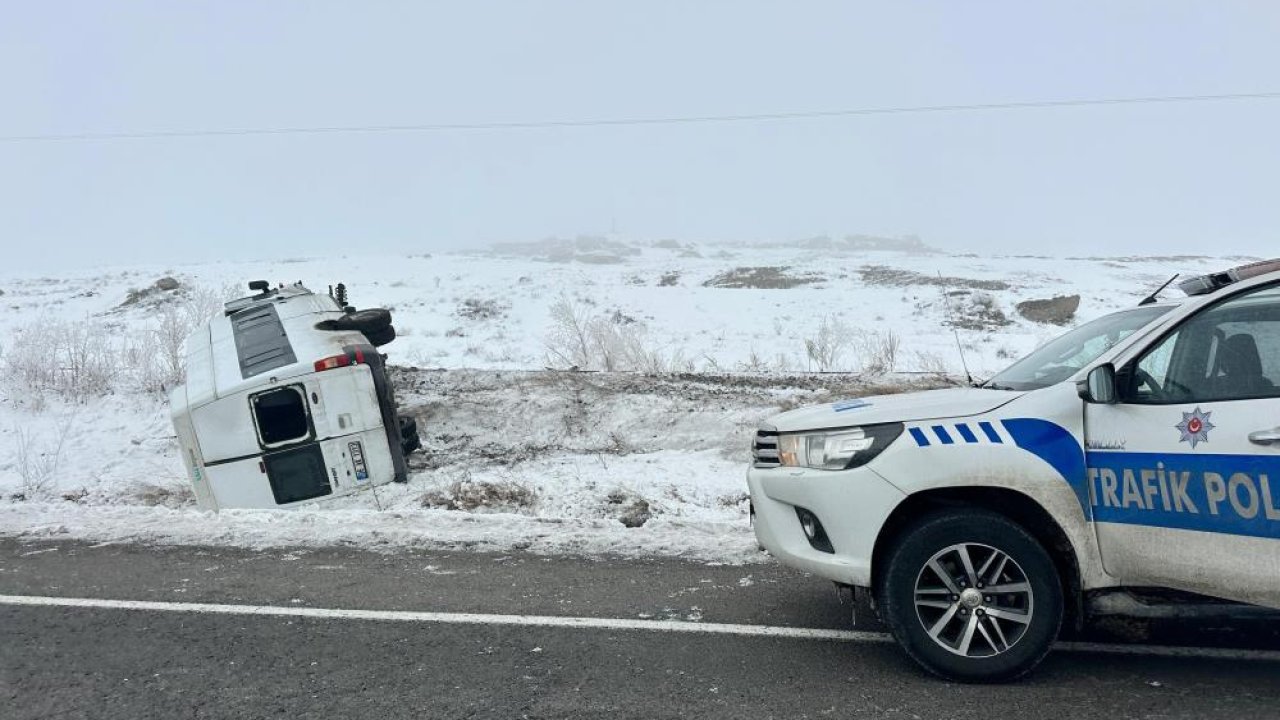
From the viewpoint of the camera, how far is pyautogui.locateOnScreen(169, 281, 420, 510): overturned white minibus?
9.39 metres

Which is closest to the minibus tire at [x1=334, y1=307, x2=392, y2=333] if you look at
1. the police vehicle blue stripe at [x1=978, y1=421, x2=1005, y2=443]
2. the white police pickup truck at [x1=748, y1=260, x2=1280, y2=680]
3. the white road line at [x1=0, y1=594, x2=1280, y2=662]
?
the white road line at [x1=0, y1=594, x2=1280, y2=662]

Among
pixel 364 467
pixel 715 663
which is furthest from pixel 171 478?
pixel 715 663

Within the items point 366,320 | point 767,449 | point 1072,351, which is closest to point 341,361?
point 366,320

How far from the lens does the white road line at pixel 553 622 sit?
4441mm

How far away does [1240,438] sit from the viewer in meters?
3.60

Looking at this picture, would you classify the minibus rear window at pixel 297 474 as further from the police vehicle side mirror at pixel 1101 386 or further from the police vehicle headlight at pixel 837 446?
the police vehicle side mirror at pixel 1101 386

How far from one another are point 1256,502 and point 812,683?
2.00 m

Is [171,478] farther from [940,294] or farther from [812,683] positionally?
[940,294]

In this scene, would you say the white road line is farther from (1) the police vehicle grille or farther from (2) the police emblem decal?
(2) the police emblem decal

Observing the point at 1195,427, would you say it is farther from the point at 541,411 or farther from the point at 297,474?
the point at 541,411

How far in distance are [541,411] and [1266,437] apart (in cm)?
1087

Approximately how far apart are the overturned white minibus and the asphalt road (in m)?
3.17

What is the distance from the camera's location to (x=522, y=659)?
4617 millimetres

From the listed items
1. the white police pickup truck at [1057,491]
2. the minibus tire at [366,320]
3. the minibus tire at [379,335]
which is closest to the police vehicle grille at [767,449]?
the white police pickup truck at [1057,491]
